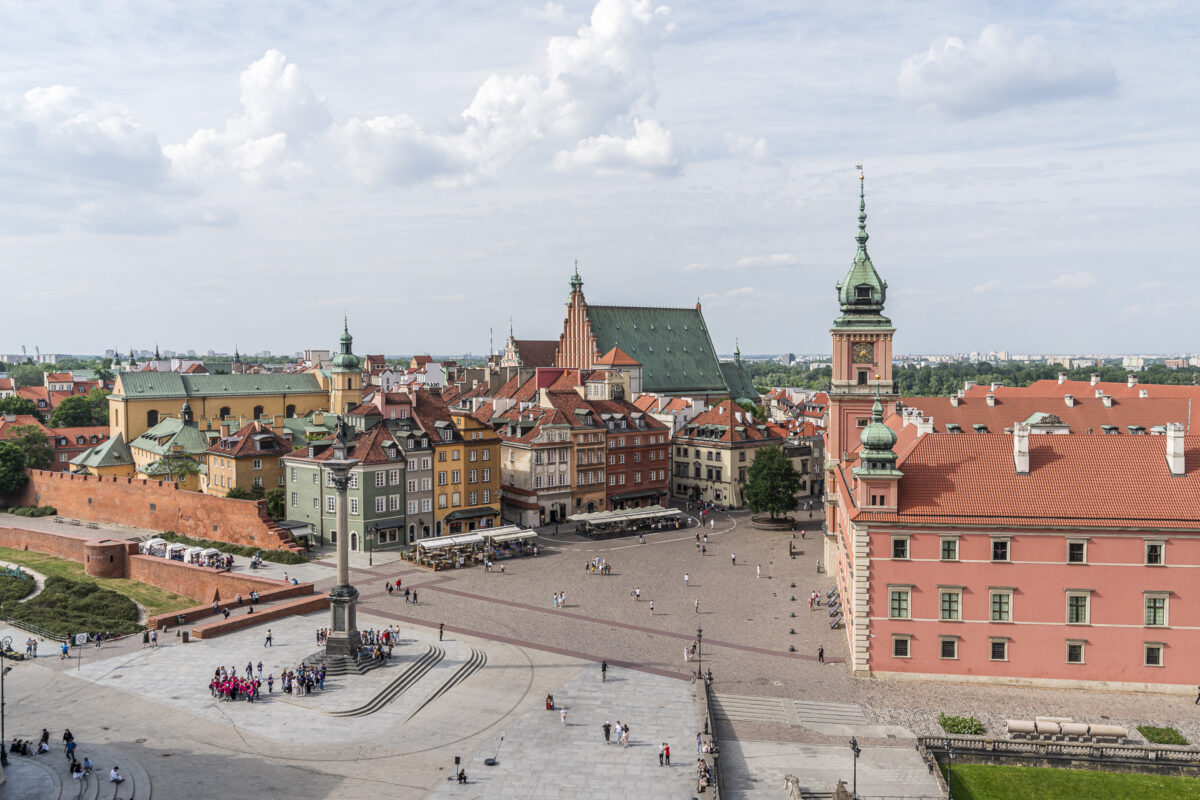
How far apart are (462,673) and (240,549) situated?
34631mm

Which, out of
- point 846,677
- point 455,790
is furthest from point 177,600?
point 846,677

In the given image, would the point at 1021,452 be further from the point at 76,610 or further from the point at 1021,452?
the point at 76,610

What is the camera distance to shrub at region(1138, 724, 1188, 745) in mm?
38688

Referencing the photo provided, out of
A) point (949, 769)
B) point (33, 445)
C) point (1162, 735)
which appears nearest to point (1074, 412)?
point (1162, 735)

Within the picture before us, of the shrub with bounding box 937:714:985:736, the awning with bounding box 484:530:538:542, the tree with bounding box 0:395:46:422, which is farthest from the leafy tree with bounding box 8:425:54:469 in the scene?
the shrub with bounding box 937:714:985:736

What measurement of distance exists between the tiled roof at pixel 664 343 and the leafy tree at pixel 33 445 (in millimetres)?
63422

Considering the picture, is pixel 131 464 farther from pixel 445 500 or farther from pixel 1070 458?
pixel 1070 458

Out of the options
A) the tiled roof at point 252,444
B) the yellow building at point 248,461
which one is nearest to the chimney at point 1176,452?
the yellow building at point 248,461

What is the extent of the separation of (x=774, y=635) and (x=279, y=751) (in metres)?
26.5

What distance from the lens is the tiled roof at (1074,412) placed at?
76562 millimetres

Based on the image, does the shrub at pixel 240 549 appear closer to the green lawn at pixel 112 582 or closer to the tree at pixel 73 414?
the green lawn at pixel 112 582

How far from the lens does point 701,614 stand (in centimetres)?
5781

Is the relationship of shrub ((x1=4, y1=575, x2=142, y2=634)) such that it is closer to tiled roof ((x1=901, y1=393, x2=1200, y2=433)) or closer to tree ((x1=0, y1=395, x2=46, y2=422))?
tiled roof ((x1=901, y1=393, x2=1200, y2=433))

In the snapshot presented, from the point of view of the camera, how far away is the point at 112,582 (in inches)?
2778
